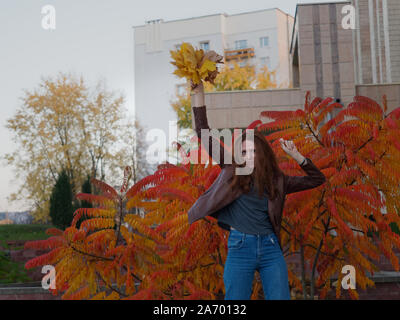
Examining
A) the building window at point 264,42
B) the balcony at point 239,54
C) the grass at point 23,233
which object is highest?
the building window at point 264,42

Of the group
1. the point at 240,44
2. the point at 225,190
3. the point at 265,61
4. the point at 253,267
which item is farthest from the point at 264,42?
the point at 253,267

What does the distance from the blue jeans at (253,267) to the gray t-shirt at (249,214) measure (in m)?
0.06

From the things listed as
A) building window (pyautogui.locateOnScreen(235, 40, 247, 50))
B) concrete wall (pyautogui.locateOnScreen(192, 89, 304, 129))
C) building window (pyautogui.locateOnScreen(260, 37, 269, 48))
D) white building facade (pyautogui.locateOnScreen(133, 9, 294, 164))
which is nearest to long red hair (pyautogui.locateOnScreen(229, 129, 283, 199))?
concrete wall (pyautogui.locateOnScreen(192, 89, 304, 129))

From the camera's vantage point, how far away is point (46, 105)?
29.1 m

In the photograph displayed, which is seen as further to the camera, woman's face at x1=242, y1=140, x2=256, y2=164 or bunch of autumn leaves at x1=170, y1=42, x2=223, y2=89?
bunch of autumn leaves at x1=170, y1=42, x2=223, y2=89

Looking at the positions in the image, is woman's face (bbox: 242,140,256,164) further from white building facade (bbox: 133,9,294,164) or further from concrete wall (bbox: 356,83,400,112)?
white building facade (bbox: 133,9,294,164)

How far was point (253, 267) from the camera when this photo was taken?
10.1 ft

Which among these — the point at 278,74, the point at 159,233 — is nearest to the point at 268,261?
the point at 159,233

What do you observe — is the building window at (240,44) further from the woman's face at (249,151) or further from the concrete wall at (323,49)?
the woman's face at (249,151)

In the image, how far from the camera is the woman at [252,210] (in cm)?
308

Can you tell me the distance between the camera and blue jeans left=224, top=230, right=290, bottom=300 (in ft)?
10.1

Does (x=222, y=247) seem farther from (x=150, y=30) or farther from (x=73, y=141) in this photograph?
(x=150, y=30)

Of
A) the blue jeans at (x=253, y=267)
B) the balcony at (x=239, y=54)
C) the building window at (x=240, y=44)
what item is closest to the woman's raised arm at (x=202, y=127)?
the blue jeans at (x=253, y=267)

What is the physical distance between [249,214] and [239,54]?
44.7 meters
